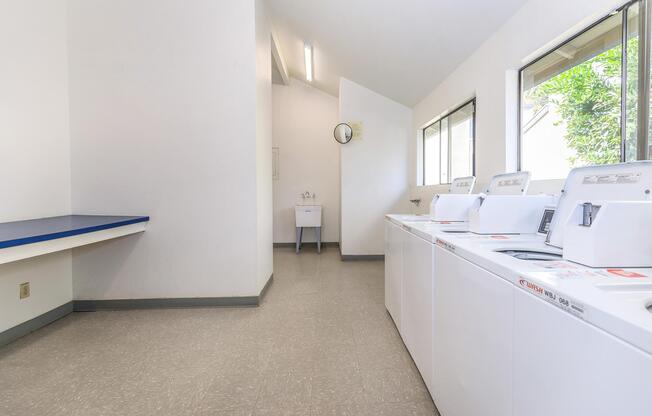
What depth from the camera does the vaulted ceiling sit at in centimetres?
253

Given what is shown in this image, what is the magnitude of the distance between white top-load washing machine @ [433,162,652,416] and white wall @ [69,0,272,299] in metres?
2.10

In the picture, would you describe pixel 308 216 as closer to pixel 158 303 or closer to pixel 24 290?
pixel 158 303

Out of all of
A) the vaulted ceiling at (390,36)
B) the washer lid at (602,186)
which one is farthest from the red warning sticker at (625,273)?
the vaulted ceiling at (390,36)

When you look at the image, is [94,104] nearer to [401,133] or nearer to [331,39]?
[331,39]

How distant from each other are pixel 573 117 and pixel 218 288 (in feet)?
10.1

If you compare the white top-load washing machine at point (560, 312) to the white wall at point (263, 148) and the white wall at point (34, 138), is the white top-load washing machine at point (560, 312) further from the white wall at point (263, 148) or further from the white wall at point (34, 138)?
the white wall at point (34, 138)

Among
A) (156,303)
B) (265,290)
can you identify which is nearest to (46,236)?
(156,303)

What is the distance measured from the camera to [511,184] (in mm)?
2002

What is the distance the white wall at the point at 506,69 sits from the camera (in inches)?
68.7

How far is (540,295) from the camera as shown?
737 millimetres

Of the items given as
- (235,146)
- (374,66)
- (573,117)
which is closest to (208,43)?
(235,146)

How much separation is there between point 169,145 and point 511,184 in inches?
113

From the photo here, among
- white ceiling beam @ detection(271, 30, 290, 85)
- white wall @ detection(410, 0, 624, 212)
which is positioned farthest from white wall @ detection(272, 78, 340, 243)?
white wall @ detection(410, 0, 624, 212)

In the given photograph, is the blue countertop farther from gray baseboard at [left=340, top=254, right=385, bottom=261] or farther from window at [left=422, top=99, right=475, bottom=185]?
window at [left=422, top=99, right=475, bottom=185]
